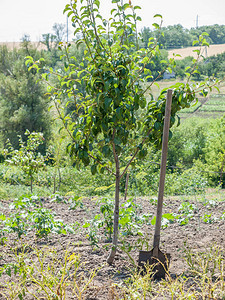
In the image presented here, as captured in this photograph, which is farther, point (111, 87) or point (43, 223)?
point (43, 223)

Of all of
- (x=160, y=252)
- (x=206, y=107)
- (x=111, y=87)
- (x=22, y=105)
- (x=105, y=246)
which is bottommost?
(x=206, y=107)

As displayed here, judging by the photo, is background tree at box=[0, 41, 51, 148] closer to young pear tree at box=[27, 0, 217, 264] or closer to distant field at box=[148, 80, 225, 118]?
young pear tree at box=[27, 0, 217, 264]

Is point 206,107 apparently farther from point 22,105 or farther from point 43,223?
point 43,223

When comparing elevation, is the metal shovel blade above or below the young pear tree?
below

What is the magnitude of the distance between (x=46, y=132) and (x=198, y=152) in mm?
9579

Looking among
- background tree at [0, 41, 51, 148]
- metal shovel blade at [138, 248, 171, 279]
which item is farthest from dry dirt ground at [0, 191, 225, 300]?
background tree at [0, 41, 51, 148]

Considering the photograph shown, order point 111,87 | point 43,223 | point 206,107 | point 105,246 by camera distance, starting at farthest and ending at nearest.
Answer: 1. point 206,107
2. point 43,223
3. point 105,246
4. point 111,87

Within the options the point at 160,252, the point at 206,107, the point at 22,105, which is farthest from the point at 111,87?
the point at 206,107

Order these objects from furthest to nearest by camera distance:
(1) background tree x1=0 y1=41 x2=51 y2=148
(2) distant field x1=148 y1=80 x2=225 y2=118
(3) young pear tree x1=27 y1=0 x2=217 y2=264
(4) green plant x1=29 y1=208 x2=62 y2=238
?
(2) distant field x1=148 y1=80 x2=225 y2=118 < (1) background tree x1=0 y1=41 x2=51 y2=148 < (4) green plant x1=29 y1=208 x2=62 y2=238 < (3) young pear tree x1=27 y1=0 x2=217 y2=264

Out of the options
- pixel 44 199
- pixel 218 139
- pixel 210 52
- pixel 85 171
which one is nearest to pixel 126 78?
pixel 44 199

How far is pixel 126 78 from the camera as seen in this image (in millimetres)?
2613

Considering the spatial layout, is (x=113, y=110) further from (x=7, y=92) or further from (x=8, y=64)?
(x=8, y=64)

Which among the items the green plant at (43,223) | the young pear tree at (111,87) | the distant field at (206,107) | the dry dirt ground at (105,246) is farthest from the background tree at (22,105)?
the distant field at (206,107)

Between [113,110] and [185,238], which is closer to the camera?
[113,110]
